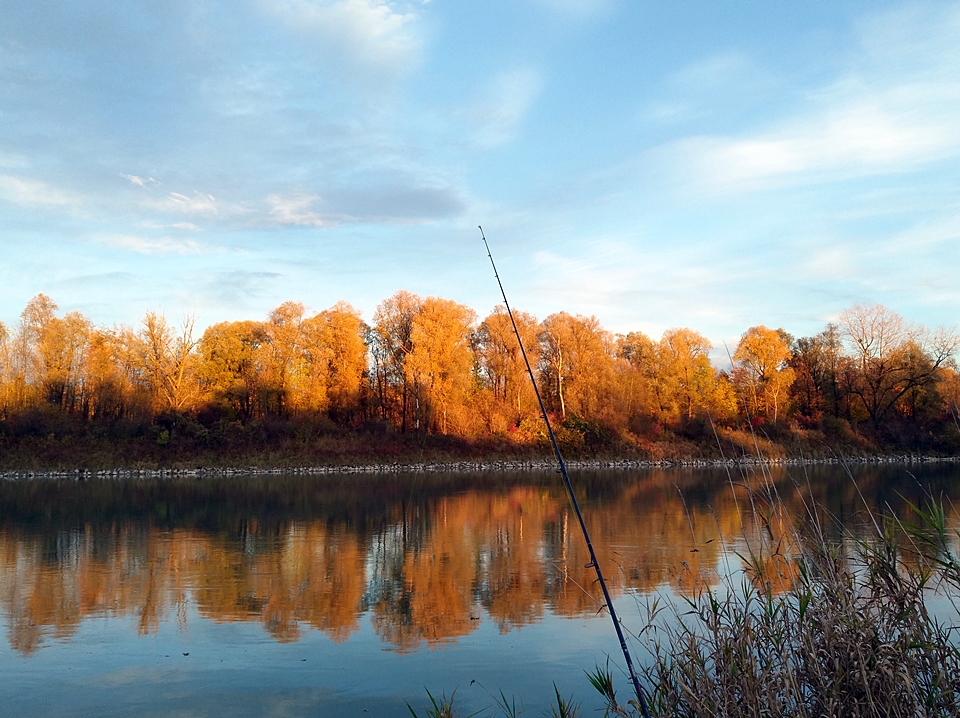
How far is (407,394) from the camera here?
4691cm

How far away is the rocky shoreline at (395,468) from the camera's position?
36.0m

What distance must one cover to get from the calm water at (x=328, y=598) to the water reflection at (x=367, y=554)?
0.18ft

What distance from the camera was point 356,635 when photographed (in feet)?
25.3

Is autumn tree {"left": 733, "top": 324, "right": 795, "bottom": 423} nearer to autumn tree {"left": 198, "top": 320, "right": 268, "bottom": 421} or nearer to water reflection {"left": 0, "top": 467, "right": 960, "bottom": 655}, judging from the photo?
water reflection {"left": 0, "top": 467, "right": 960, "bottom": 655}

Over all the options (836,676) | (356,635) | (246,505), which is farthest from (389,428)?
(836,676)

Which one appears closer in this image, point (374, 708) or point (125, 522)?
point (374, 708)

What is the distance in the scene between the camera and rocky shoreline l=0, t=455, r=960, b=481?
36000mm

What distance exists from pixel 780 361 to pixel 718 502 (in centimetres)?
3614

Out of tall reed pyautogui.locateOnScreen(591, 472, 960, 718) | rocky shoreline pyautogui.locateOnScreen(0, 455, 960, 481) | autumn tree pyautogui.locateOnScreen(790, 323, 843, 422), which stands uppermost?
autumn tree pyautogui.locateOnScreen(790, 323, 843, 422)

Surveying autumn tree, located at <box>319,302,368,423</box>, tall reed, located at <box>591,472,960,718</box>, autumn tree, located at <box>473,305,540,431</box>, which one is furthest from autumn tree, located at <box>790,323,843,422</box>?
tall reed, located at <box>591,472,960,718</box>

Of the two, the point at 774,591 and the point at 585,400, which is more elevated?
the point at 585,400

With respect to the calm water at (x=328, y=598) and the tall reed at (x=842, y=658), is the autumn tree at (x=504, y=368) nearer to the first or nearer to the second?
the calm water at (x=328, y=598)

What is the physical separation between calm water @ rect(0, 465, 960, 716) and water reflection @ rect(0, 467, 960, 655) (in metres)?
0.05

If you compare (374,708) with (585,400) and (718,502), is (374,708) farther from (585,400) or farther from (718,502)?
(585,400)
